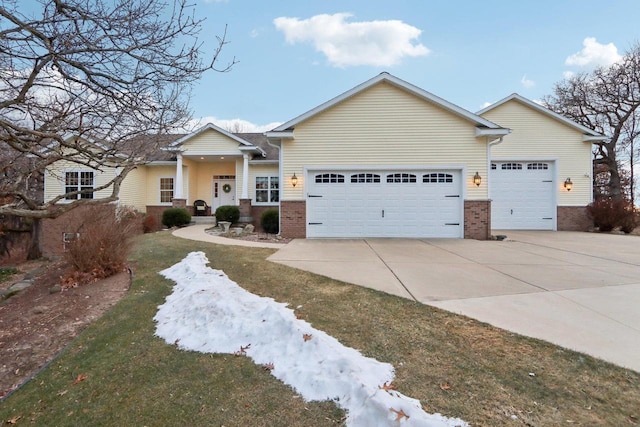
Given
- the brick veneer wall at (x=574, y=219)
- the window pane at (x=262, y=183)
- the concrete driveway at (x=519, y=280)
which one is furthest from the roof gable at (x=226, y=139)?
the brick veneer wall at (x=574, y=219)

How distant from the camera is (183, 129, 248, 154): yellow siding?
632 inches

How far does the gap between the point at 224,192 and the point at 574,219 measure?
Answer: 56.7ft

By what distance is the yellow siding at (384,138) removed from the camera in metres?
11.3

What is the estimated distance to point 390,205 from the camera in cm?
1148

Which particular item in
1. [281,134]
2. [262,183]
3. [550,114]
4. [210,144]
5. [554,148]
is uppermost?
[550,114]

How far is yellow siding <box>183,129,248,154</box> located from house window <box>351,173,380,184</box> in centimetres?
720

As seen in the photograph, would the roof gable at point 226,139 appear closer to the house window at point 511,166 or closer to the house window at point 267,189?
the house window at point 267,189

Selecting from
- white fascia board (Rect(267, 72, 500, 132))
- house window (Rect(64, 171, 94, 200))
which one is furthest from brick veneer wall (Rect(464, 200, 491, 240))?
house window (Rect(64, 171, 94, 200))

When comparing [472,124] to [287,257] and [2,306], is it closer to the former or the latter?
[287,257]

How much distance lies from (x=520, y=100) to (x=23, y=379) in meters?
18.5

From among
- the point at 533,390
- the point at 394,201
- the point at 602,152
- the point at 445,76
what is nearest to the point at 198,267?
the point at 533,390

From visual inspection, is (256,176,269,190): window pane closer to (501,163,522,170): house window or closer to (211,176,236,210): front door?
(211,176,236,210): front door

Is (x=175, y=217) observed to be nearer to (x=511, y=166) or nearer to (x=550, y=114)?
(x=511, y=166)

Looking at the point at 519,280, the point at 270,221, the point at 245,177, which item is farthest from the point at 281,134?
the point at 519,280
